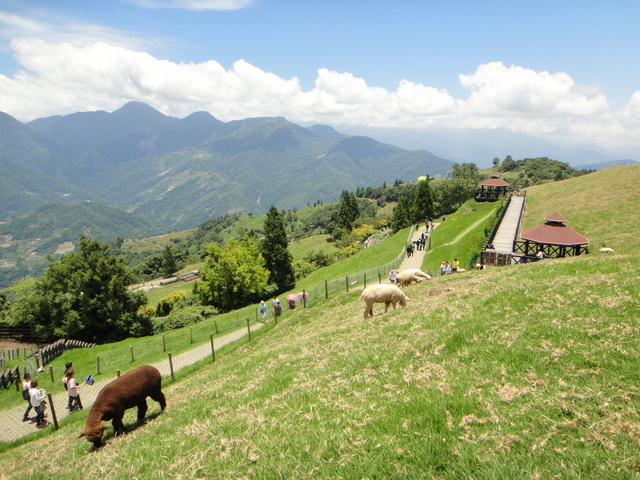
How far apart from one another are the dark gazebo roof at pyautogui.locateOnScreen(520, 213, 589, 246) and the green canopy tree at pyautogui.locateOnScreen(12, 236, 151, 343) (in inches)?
1912

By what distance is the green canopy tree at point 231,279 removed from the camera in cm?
5762

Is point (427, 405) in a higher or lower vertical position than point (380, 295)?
higher

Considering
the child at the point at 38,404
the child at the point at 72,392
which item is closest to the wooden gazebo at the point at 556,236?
the child at the point at 72,392

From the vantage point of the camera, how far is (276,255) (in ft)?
229

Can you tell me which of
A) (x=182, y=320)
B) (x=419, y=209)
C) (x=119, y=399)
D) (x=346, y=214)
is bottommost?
(x=182, y=320)

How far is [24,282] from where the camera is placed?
5038 centimetres

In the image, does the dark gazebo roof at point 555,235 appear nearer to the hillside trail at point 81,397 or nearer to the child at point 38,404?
the hillside trail at point 81,397

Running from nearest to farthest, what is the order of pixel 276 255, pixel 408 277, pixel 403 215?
pixel 408 277 → pixel 276 255 → pixel 403 215

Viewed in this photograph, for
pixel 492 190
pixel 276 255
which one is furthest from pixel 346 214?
pixel 492 190

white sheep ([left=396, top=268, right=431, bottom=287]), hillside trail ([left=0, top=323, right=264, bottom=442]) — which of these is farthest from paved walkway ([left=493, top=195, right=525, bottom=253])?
hillside trail ([left=0, top=323, right=264, bottom=442])

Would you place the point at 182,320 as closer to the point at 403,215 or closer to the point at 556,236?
the point at 556,236

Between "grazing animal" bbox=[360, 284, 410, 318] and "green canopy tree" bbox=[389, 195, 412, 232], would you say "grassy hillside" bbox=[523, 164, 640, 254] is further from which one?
"green canopy tree" bbox=[389, 195, 412, 232]

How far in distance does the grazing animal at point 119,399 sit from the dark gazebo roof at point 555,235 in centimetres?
2780

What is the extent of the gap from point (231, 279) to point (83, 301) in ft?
67.1
